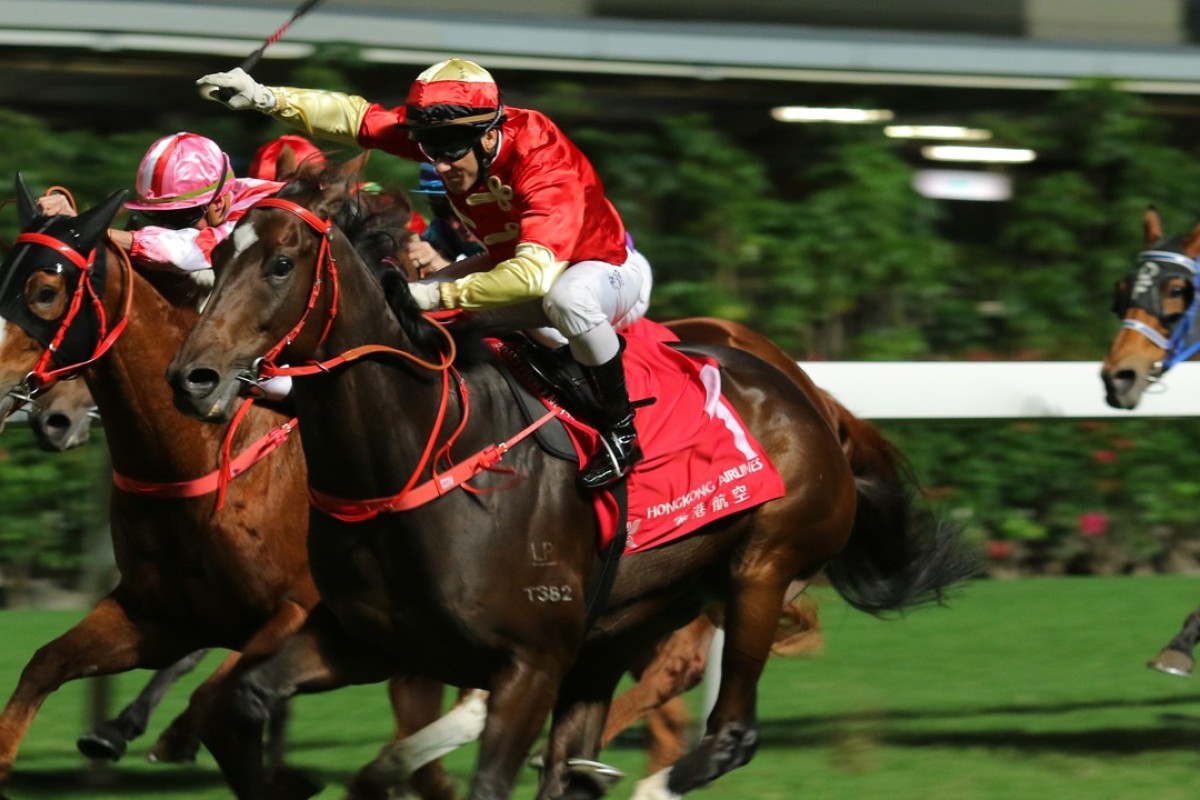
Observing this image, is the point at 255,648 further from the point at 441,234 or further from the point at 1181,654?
the point at 1181,654

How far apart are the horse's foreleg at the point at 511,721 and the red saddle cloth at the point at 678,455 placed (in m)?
0.42

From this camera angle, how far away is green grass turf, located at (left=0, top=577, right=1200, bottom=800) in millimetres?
5379

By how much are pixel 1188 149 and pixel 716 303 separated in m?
3.65

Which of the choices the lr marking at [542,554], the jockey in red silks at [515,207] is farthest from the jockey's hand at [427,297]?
the lr marking at [542,554]

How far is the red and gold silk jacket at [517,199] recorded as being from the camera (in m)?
4.14

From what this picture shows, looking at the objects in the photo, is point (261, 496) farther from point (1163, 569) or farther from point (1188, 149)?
point (1188, 149)

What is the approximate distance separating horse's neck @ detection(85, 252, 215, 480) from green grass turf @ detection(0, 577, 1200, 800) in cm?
111

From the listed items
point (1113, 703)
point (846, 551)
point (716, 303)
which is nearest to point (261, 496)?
point (846, 551)

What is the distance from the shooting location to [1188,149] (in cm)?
1081

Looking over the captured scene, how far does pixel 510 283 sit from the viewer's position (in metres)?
4.11

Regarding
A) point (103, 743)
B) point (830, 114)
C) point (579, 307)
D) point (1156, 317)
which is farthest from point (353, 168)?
point (830, 114)

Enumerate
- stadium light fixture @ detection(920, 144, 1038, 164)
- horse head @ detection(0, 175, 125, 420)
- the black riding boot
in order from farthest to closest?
stadium light fixture @ detection(920, 144, 1038, 164) < horse head @ detection(0, 175, 125, 420) < the black riding boot

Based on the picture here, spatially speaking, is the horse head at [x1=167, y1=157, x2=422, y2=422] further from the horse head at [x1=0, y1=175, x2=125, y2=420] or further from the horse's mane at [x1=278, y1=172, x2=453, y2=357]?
the horse head at [x1=0, y1=175, x2=125, y2=420]

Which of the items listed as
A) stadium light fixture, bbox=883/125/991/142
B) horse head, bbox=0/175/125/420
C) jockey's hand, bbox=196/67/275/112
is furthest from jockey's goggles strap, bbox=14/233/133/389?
stadium light fixture, bbox=883/125/991/142
